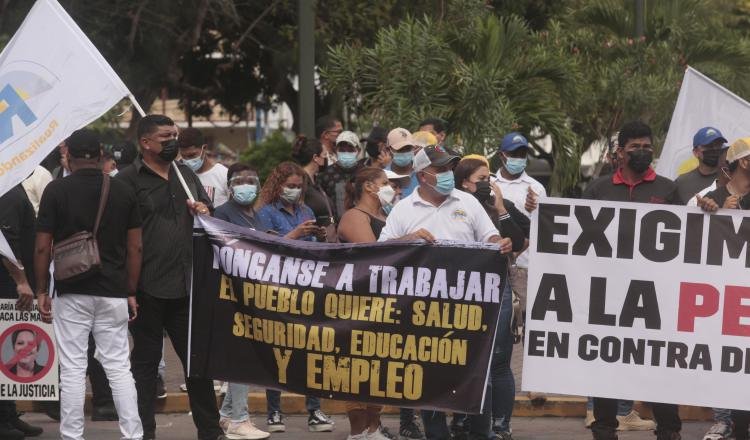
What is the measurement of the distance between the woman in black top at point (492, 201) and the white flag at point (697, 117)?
188 centimetres

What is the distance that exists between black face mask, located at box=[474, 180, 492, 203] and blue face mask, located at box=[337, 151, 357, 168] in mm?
2694

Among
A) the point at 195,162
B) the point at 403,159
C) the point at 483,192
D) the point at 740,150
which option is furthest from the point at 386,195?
the point at 740,150

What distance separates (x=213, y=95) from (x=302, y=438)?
21785mm

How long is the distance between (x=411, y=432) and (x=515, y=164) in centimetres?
203

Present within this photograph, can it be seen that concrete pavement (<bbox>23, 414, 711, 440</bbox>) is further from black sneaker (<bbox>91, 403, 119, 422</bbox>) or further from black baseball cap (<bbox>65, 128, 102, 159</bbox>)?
black baseball cap (<bbox>65, 128, 102, 159</bbox>)

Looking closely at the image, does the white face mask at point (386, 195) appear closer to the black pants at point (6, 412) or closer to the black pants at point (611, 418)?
the black pants at point (611, 418)

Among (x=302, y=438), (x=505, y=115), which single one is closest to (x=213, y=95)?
(x=505, y=115)

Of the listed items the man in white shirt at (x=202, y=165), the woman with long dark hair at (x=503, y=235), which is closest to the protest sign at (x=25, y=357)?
the man in white shirt at (x=202, y=165)

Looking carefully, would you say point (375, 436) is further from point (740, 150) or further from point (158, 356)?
point (740, 150)

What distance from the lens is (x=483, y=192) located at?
840 centimetres

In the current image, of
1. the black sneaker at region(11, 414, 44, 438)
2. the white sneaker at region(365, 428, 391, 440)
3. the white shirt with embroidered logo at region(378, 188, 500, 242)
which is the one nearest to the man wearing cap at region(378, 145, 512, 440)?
the white shirt with embroidered logo at region(378, 188, 500, 242)

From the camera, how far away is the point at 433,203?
8.12 meters

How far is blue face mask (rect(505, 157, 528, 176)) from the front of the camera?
32.3 ft

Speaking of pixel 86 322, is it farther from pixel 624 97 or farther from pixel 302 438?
pixel 624 97
